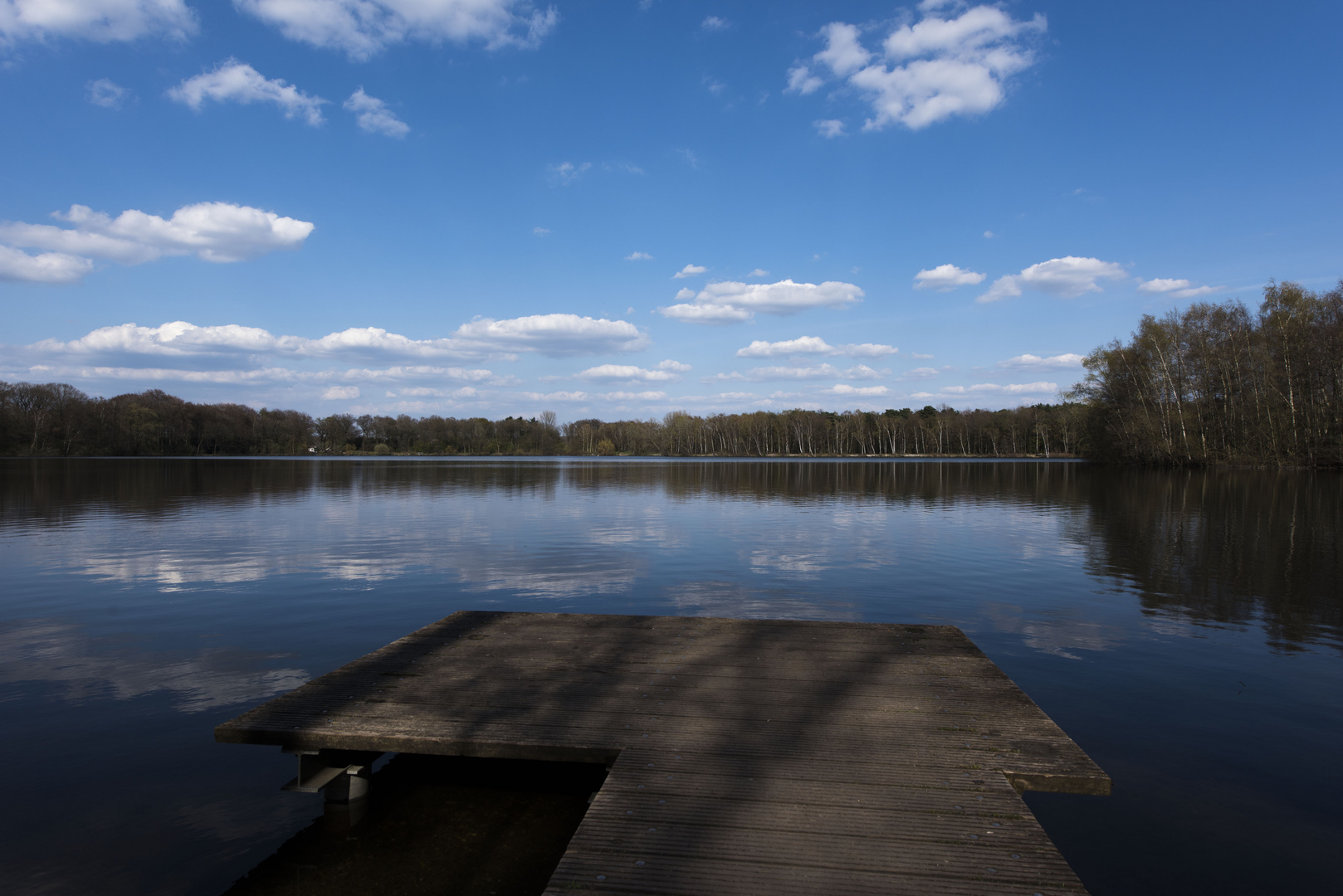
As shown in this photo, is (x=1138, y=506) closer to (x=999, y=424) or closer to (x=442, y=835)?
(x=442, y=835)

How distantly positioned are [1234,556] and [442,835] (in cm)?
1903

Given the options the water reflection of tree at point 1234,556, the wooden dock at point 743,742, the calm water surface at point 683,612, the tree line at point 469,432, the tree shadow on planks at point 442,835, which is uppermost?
the tree line at point 469,432

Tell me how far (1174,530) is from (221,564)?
26.1m

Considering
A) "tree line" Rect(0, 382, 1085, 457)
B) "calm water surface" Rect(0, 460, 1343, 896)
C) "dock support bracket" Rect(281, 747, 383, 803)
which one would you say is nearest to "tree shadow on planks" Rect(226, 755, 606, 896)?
"dock support bracket" Rect(281, 747, 383, 803)

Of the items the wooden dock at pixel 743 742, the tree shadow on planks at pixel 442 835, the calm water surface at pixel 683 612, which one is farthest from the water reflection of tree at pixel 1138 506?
the tree shadow on planks at pixel 442 835

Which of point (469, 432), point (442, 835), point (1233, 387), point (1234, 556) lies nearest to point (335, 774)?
point (442, 835)

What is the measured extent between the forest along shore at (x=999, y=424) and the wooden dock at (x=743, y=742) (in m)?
67.1

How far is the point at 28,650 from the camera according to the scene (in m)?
8.96

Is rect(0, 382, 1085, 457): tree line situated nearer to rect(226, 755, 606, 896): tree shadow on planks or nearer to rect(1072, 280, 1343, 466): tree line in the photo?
rect(1072, 280, 1343, 466): tree line

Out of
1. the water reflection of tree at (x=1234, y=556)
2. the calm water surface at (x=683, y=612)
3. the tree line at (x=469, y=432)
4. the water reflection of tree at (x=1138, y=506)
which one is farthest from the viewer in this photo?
the tree line at (x=469, y=432)

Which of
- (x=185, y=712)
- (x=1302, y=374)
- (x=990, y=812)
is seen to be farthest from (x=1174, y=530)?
(x=1302, y=374)

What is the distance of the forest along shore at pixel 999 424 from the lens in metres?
56.5

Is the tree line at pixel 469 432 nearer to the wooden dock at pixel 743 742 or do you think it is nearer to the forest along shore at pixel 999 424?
the forest along shore at pixel 999 424

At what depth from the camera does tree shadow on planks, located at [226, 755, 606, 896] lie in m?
4.37
